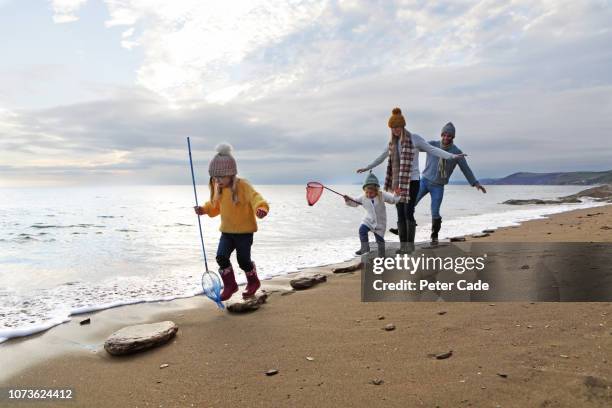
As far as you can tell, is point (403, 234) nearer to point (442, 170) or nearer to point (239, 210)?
point (442, 170)

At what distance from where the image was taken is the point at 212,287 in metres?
5.23

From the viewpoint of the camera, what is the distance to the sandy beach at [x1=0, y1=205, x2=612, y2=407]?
2.50 meters

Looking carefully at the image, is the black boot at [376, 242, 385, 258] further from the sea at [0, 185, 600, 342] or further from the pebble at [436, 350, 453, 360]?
the pebble at [436, 350, 453, 360]

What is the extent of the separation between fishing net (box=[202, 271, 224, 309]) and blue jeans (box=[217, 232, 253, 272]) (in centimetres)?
26

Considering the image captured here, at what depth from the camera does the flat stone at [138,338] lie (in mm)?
3713

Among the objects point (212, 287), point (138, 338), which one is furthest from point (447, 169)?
point (138, 338)

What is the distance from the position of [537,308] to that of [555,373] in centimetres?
149

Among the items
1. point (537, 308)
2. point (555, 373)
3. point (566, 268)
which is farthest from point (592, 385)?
point (566, 268)

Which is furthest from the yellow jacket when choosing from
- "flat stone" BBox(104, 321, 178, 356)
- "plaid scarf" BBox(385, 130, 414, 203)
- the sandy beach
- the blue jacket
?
the blue jacket

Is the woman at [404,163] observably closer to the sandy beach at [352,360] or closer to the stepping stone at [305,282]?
the stepping stone at [305,282]

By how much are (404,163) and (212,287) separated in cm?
368

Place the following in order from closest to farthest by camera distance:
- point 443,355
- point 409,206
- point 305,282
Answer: point 443,355 → point 305,282 → point 409,206

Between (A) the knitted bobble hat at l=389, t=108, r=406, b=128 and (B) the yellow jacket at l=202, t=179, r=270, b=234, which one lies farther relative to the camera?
(A) the knitted bobble hat at l=389, t=108, r=406, b=128

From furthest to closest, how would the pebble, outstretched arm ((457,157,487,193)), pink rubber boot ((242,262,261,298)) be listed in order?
outstretched arm ((457,157,487,193)), pink rubber boot ((242,262,261,298)), the pebble
